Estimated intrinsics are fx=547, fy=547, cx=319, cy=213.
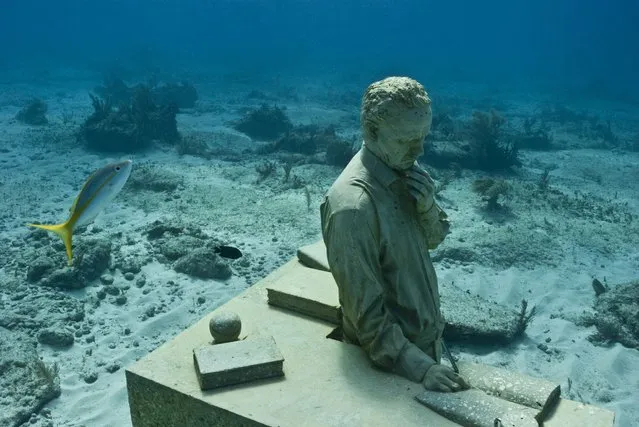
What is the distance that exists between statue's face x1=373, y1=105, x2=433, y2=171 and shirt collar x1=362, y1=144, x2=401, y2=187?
3cm

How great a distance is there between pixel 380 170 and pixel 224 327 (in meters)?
1.28

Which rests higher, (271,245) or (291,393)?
(291,393)

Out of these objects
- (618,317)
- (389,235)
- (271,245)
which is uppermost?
(389,235)

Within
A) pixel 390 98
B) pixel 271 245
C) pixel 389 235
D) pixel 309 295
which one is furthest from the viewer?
pixel 271 245

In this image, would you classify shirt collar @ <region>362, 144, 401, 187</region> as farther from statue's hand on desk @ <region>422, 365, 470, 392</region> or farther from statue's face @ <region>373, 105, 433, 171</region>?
statue's hand on desk @ <region>422, 365, 470, 392</region>

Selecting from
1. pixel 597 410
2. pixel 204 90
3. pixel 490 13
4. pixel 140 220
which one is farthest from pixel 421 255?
pixel 490 13

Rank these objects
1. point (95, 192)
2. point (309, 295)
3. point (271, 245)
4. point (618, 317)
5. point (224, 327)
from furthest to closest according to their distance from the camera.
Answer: point (271, 245) < point (618, 317) < point (309, 295) < point (95, 192) < point (224, 327)

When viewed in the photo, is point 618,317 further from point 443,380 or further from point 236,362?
point 236,362

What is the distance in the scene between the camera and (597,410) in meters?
2.86

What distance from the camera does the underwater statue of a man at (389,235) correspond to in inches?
110

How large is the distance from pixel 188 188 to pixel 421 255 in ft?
31.8

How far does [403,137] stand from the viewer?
281 centimetres

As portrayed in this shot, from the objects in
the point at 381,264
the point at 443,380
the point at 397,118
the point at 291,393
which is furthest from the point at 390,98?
the point at 291,393

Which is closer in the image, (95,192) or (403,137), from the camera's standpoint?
(403,137)
